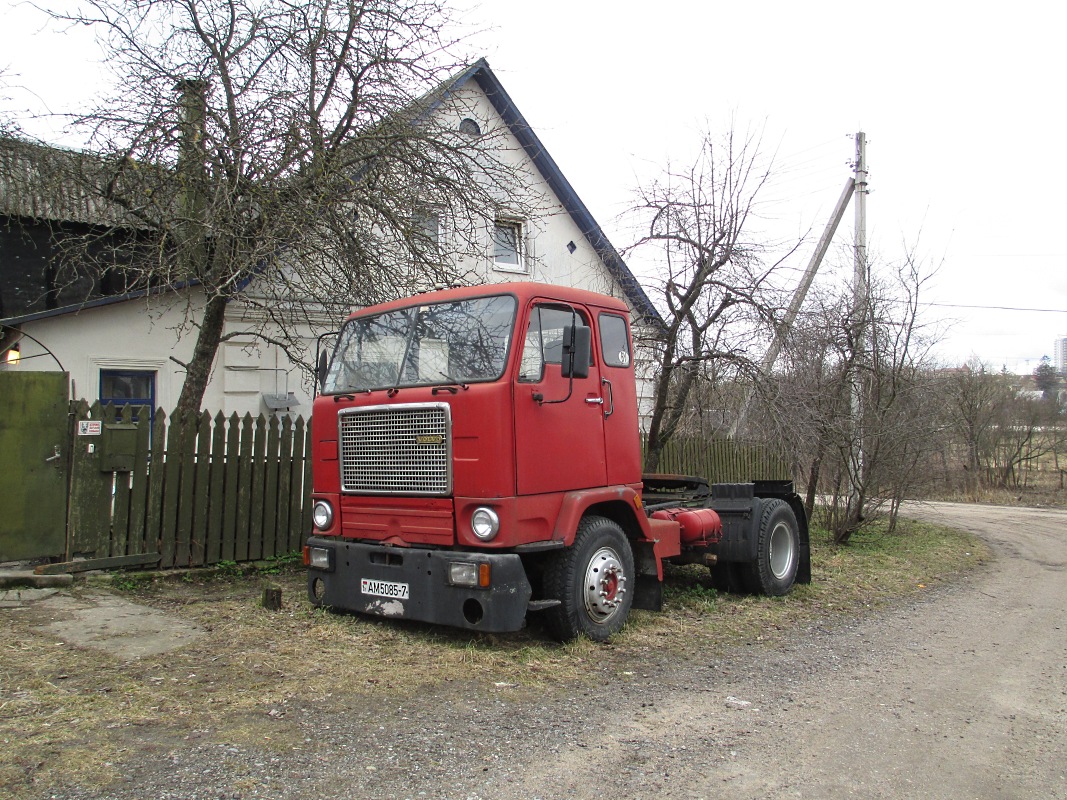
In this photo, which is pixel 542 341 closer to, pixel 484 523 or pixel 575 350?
pixel 575 350

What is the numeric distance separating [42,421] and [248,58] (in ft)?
14.6

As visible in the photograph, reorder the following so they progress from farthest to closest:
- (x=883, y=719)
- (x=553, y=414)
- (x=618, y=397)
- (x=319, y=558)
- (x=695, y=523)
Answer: (x=695, y=523) < (x=618, y=397) < (x=319, y=558) < (x=553, y=414) < (x=883, y=719)

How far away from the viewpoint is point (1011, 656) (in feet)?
21.2

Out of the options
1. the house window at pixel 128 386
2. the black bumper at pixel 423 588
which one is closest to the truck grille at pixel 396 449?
the black bumper at pixel 423 588

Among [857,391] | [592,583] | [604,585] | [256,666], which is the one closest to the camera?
[256,666]

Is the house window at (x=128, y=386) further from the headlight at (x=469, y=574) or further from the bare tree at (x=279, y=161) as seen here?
the headlight at (x=469, y=574)

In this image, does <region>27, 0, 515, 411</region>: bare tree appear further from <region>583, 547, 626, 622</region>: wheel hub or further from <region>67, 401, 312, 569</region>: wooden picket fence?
<region>583, 547, 626, 622</region>: wheel hub

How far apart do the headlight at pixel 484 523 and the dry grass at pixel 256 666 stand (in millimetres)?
867

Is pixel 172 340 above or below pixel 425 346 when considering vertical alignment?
above

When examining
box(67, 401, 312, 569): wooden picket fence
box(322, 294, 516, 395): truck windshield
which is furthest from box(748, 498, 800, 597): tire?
box(67, 401, 312, 569): wooden picket fence

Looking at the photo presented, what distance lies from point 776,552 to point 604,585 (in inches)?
122

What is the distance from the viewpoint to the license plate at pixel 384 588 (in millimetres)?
6039

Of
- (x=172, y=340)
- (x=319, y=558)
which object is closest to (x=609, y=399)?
(x=319, y=558)

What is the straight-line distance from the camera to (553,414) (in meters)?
6.11
